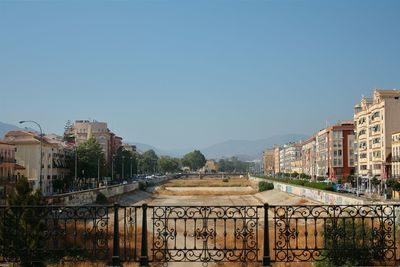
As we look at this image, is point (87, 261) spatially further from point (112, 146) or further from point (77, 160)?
point (112, 146)

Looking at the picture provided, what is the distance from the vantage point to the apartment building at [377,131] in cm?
8725

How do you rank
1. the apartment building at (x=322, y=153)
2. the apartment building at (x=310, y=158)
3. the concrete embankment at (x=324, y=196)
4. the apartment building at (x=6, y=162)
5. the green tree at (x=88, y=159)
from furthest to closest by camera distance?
the apartment building at (x=310, y=158), the apartment building at (x=322, y=153), the green tree at (x=88, y=159), the apartment building at (x=6, y=162), the concrete embankment at (x=324, y=196)

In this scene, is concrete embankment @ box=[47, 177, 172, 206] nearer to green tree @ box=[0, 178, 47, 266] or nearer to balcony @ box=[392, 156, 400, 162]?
green tree @ box=[0, 178, 47, 266]

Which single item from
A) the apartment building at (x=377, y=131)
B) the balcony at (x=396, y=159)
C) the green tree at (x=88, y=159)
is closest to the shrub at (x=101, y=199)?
the green tree at (x=88, y=159)

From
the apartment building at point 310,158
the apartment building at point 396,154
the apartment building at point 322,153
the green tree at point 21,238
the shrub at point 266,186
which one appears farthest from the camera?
the apartment building at point 310,158

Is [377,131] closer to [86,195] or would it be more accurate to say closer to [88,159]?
[86,195]

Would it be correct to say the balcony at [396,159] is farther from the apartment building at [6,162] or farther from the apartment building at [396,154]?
the apartment building at [6,162]

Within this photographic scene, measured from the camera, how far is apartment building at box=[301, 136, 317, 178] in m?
158

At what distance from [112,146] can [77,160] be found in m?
59.6

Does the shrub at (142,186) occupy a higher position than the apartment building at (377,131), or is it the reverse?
the apartment building at (377,131)

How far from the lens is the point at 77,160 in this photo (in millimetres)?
105062

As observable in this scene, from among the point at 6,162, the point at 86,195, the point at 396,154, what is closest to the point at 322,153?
the point at 396,154

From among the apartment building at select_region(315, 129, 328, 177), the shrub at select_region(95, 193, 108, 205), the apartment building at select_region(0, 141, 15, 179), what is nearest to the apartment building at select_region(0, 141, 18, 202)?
the apartment building at select_region(0, 141, 15, 179)

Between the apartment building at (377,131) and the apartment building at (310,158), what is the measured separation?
173 feet
